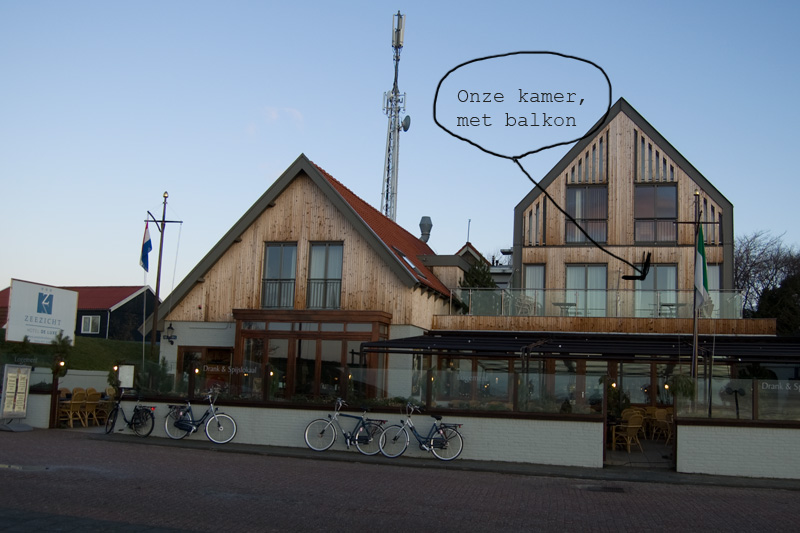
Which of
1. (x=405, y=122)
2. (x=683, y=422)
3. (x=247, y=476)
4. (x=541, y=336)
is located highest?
(x=405, y=122)

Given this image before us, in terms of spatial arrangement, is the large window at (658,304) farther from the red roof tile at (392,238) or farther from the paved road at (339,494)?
the paved road at (339,494)

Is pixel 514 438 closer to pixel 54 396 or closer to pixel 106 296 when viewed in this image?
pixel 54 396

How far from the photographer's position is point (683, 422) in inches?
634

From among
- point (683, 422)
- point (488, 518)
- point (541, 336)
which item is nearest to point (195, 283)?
point (541, 336)

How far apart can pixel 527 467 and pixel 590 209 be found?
1495cm

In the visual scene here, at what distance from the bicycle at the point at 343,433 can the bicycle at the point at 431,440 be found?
0.25 m

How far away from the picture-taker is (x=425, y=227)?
1612 inches

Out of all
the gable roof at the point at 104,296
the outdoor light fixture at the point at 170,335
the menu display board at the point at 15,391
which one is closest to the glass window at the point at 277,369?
the outdoor light fixture at the point at 170,335

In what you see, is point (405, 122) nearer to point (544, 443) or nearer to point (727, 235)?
point (727, 235)

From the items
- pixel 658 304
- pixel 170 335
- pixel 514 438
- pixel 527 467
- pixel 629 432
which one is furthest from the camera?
pixel 658 304

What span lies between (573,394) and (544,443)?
1.17m

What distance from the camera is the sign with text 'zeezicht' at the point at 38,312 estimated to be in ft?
73.7

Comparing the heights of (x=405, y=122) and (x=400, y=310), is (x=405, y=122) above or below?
above

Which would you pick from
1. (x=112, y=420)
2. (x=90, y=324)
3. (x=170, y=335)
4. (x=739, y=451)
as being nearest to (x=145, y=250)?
(x=170, y=335)
